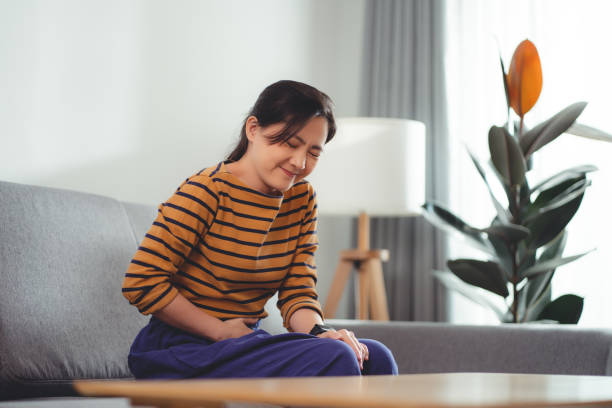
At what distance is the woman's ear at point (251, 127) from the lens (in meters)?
1.32

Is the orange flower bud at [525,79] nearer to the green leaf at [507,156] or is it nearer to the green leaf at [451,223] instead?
the green leaf at [507,156]

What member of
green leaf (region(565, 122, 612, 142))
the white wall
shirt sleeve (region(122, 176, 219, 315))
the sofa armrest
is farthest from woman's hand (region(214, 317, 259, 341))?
green leaf (region(565, 122, 612, 142))

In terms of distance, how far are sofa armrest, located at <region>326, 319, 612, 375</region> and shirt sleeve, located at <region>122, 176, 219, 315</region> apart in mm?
707

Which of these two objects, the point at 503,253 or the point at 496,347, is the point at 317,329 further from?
the point at 503,253

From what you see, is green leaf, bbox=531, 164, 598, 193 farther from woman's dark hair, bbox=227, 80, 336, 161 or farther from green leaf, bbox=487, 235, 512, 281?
woman's dark hair, bbox=227, 80, 336, 161

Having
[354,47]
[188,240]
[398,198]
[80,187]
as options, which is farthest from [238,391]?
[354,47]

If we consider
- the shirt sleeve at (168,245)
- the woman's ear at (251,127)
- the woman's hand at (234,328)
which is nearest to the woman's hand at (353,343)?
the woman's hand at (234,328)

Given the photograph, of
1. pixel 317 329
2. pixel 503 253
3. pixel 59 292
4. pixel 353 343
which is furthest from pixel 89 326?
pixel 503 253

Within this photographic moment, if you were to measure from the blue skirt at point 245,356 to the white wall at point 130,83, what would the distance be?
0.90 m

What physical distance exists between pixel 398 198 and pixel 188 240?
57.3 inches

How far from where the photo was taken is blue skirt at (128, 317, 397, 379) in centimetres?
107

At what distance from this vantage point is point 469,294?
8.36ft

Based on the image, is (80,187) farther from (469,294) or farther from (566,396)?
(566,396)

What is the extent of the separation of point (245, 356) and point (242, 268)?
23 centimetres
